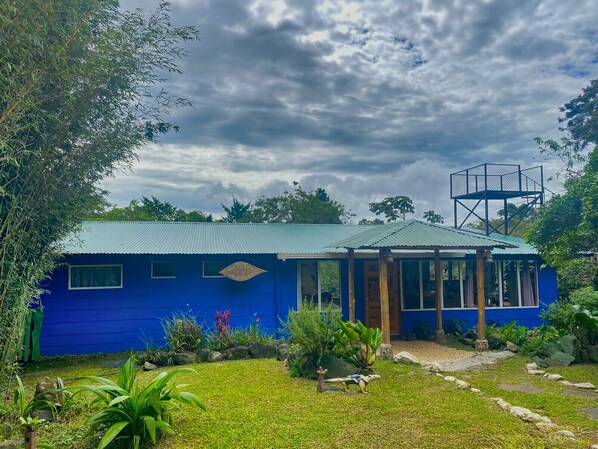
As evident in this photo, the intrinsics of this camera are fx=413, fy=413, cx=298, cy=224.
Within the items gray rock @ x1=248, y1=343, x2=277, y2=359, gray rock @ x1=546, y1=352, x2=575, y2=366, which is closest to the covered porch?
gray rock @ x1=546, y1=352, x2=575, y2=366

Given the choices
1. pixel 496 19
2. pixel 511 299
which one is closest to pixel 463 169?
pixel 511 299

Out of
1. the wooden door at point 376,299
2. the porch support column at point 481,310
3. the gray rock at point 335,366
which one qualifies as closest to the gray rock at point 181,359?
the gray rock at point 335,366

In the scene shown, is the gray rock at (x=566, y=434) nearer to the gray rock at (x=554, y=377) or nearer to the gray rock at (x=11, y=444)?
the gray rock at (x=554, y=377)

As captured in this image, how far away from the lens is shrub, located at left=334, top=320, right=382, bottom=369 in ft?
19.6

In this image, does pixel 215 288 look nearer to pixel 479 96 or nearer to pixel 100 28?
pixel 100 28

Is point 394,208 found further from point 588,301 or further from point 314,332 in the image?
point 314,332

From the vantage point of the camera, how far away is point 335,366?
5.89 m

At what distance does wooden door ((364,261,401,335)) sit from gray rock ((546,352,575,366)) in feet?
12.8

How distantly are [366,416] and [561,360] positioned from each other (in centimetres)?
468

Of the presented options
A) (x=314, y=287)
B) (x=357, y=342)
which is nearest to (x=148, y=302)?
(x=314, y=287)

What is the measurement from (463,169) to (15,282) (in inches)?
549

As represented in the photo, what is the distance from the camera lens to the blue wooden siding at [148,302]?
9.18m

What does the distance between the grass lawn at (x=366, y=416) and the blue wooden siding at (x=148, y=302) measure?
3.42 m

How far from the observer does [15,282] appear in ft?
13.3
